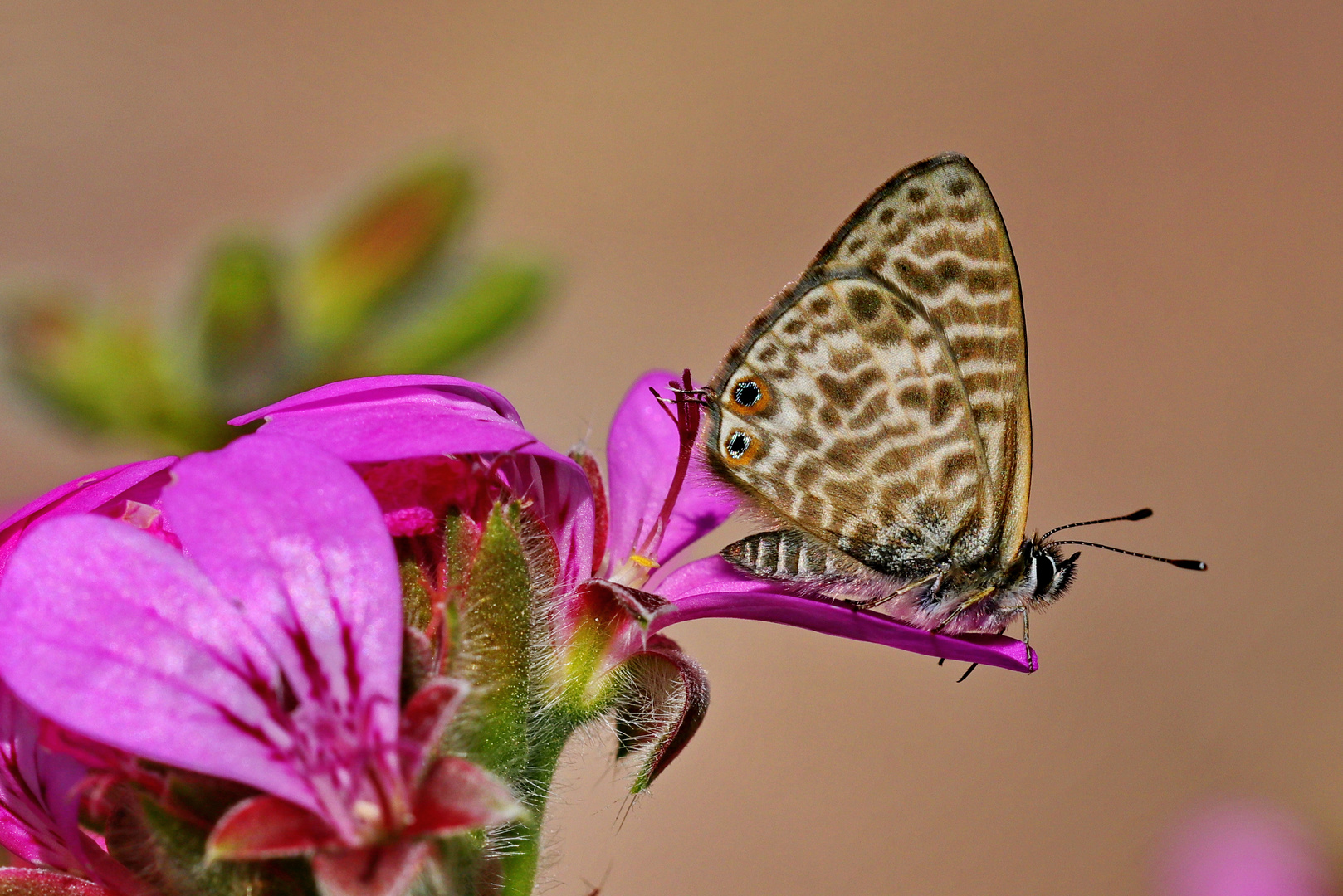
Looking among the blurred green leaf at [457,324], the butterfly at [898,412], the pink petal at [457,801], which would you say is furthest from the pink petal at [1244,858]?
the pink petal at [457,801]

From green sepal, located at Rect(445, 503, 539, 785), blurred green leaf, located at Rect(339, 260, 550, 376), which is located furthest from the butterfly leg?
blurred green leaf, located at Rect(339, 260, 550, 376)

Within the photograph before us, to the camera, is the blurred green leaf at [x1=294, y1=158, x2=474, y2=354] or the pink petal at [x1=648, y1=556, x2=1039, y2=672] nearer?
the pink petal at [x1=648, y1=556, x2=1039, y2=672]

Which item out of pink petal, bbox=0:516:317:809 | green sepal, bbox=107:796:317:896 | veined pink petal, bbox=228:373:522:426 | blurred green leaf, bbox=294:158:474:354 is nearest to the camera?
pink petal, bbox=0:516:317:809

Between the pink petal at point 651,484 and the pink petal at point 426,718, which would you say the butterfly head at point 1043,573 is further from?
the pink petal at point 426,718

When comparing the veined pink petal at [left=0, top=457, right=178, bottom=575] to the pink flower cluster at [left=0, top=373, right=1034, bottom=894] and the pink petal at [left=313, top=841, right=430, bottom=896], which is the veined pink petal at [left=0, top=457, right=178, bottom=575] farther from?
the pink petal at [left=313, top=841, right=430, bottom=896]

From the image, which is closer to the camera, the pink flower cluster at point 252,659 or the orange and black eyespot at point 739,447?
the pink flower cluster at point 252,659

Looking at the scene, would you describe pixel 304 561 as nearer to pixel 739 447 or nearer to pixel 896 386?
pixel 739 447

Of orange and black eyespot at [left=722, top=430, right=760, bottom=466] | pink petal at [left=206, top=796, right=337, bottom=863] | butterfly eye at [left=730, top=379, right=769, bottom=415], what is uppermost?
butterfly eye at [left=730, top=379, right=769, bottom=415]
